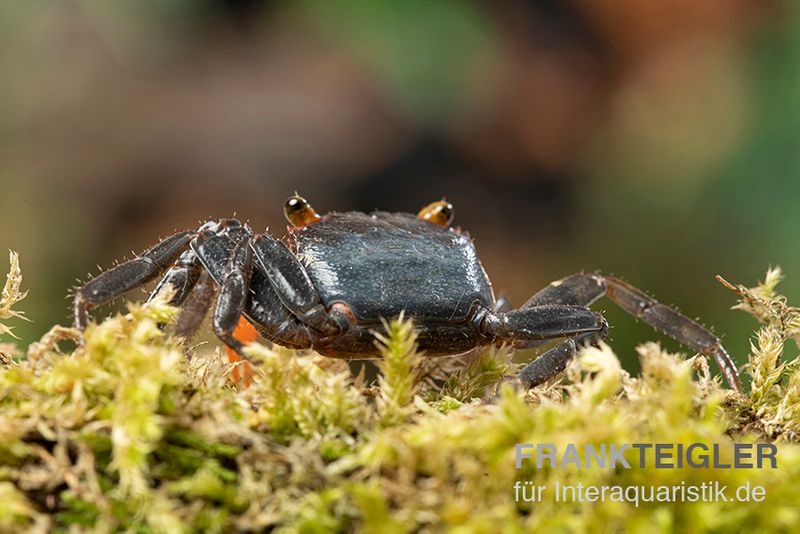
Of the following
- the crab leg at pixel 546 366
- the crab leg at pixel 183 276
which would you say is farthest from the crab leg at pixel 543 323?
the crab leg at pixel 183 276

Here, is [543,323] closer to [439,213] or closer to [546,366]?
[546,366]

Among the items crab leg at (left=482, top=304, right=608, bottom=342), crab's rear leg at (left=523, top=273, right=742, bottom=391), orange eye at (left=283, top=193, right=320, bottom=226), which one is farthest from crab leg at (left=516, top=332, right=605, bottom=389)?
orange eye at (left=283, top=193, right=320, bottom=226)

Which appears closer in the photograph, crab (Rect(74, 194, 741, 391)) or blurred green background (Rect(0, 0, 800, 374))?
crab (Rect(74, 194, 741, 391))

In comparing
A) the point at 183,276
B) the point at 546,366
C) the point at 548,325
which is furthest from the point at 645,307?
the point at 183,276

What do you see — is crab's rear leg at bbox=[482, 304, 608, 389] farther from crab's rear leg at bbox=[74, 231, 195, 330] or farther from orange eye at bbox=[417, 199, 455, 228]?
crab's rear leg at bbox=[74, 231, 195, 330]

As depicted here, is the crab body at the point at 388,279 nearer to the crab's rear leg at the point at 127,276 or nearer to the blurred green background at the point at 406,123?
the crab's rear leg at the point at 127,276

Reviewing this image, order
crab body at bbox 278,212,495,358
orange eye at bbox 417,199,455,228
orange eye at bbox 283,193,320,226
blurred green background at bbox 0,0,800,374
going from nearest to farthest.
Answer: crab body at bbox 278,212,495,358 → orange eye at bbox 283,193,320,226 → orange eye at bbox 417,199,455,228 → blurred green background at bbox 0,0,800,374
